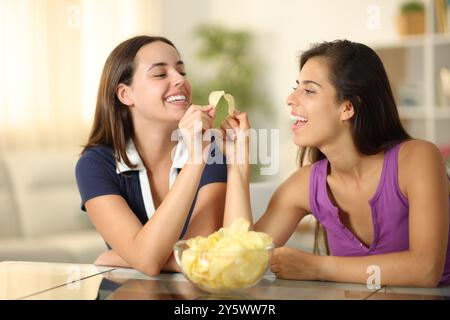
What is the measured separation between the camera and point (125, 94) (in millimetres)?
1731

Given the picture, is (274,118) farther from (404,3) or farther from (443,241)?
(443,241)

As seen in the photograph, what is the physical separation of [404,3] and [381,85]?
9.15 feet

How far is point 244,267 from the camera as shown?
1.07 m

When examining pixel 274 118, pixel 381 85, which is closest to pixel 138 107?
pixel 381 85

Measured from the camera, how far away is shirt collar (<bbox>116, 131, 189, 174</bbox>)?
5.37 feet

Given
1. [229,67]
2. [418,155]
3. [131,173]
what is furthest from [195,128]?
[229,67]

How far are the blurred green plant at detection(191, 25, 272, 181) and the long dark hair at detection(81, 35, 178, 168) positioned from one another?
2.98m

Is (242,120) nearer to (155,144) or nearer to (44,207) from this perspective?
(155,144)

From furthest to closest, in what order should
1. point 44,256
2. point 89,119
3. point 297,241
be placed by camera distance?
point 89,119, point 297,241, point 44,256

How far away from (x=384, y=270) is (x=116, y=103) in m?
0.84

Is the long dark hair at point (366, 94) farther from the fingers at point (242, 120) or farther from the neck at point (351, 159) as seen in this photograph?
the fingers at point (242, 120)

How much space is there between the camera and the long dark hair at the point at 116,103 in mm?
1703

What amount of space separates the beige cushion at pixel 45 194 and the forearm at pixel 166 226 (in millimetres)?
2249

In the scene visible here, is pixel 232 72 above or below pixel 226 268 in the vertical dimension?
above
